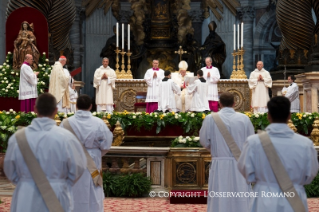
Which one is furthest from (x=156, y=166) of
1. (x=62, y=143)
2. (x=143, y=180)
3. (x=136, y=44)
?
(x=136, y=44)

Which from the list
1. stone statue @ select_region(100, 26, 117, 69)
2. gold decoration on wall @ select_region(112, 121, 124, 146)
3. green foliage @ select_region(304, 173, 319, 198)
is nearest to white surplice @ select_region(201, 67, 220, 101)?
gold decoration on wall @ select_region(112, 121, 124, 146)

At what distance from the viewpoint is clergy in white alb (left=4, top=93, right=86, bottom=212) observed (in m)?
4.76

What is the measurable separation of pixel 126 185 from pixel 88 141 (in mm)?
3345

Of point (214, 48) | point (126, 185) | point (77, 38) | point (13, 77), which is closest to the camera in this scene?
point (126, 185)

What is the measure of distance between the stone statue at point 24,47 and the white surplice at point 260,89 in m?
5.85

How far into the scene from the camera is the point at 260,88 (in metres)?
17.0

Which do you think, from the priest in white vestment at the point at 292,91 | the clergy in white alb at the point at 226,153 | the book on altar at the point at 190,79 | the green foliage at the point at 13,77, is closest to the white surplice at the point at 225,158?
the clergy in white alb at the point at 226,153

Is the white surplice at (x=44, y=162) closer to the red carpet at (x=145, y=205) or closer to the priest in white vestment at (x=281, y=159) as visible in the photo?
the priest in white vestment at (x=281, y=159)

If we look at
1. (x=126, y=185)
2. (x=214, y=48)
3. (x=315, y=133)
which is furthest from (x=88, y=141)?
(x=214, y=48)

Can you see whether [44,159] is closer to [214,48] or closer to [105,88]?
[105,88]

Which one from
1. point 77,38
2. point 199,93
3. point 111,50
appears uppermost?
point 77,38

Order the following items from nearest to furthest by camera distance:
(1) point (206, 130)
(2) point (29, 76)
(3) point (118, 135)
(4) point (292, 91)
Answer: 1. (1) point (206, 130)
2. (3) point (118, 135)
3. (2) point (29, 76)
4. (4) point (292, 91)

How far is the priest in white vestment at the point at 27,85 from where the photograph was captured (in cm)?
1369

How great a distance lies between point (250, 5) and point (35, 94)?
41.5 ft
